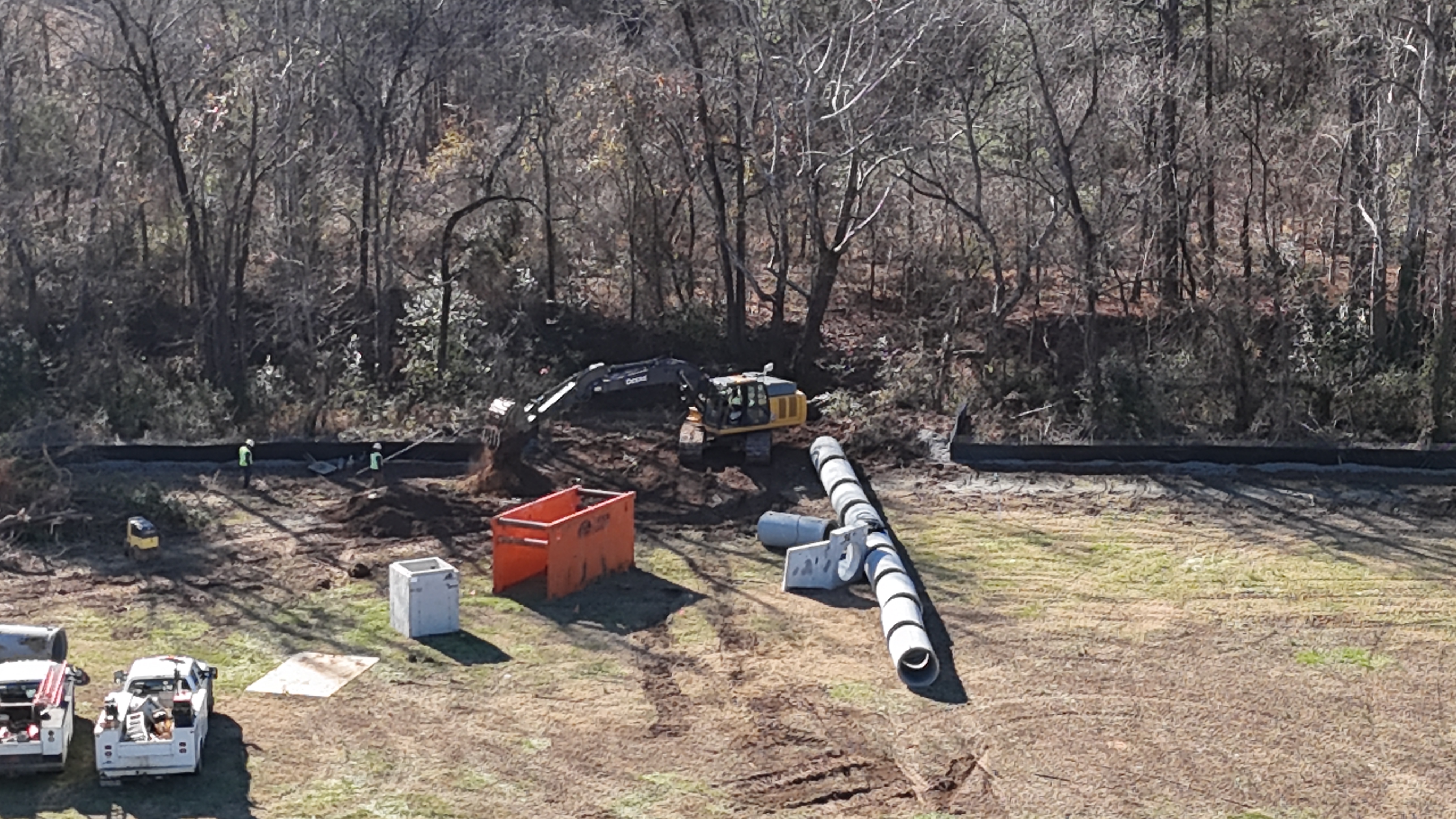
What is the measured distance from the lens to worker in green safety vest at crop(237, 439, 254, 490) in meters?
24.1

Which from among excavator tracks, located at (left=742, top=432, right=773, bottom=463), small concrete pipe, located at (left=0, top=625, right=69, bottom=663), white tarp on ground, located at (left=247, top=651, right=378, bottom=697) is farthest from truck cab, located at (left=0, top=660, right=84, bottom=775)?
excavator tracks, located at (left=742, top=432, right=773, bottom=463)

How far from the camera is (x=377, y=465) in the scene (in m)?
24.6

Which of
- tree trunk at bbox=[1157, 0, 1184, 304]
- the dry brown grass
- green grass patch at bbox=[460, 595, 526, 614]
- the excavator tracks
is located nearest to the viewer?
the dry brown grass

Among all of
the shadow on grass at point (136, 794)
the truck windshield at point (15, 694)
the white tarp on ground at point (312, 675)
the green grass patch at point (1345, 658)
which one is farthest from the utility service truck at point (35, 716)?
the green grass patch at point (1345, 658)

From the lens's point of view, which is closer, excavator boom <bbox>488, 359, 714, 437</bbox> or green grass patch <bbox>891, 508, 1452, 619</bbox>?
green grass patch <bbox>891, 508, 1452, 619</bbox>

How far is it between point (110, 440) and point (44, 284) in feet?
33.5

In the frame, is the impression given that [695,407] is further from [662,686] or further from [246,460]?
[662,686]

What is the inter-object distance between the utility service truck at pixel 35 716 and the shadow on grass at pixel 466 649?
4139mm

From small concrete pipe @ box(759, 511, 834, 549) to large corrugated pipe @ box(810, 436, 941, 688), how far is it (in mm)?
422

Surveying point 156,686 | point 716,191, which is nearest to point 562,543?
point 156,686

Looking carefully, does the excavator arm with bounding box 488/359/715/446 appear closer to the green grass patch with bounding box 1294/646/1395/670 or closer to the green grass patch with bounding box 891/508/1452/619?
the green grass patch with bounding box 891/508/1452/619

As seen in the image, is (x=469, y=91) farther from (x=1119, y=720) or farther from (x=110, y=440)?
(x=1119, y=720)

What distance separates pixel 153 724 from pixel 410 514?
860cm

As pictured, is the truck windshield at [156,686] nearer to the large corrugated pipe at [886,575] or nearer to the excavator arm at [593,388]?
the large corrugated pipe at [886,575]
